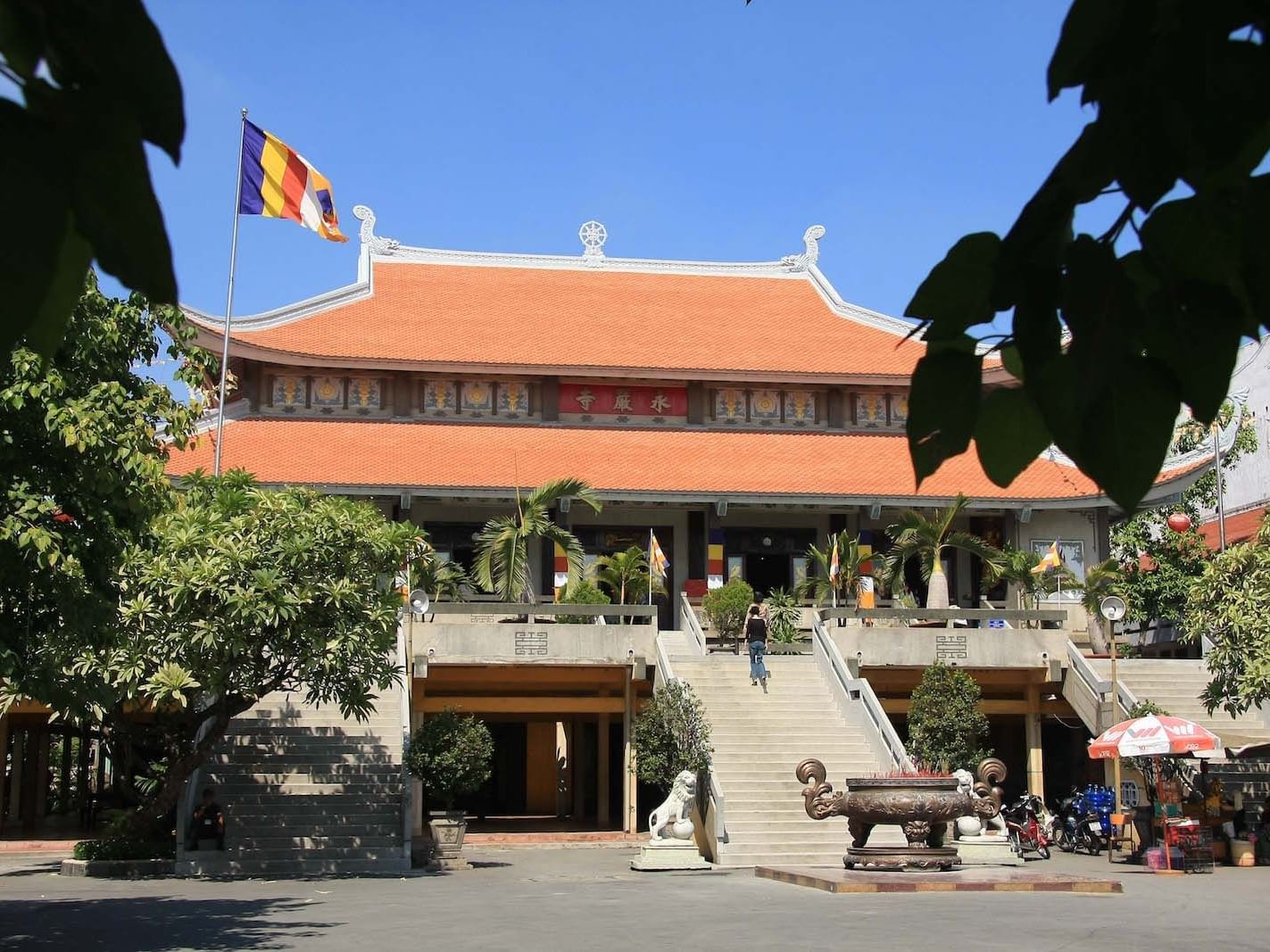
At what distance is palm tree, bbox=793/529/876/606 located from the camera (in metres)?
25.2

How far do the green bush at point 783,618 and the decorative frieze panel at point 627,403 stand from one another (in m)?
5.76

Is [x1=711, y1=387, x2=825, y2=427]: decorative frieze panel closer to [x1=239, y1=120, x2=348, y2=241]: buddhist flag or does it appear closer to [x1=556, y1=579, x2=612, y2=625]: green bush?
[x1=556, y1=579, x2=612, y2=625]: green bush

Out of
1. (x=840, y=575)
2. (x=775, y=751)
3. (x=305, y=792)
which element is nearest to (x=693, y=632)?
(x=775, y=751)

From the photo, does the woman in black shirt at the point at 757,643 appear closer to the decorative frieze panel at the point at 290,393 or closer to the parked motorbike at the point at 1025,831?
the parked motorbike at the point at 1025,831

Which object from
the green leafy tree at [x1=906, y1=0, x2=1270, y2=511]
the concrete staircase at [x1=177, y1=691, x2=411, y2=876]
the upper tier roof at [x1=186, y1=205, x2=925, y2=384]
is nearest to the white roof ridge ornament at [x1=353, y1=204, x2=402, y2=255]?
the upper tier roof at [x1=186, y1=205, x2=925, y2=384]

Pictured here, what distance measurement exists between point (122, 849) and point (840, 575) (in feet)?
41.5

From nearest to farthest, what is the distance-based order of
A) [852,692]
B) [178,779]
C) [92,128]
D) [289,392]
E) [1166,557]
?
[92,128], [178,779], [852,692], [289,392], [1166,557]

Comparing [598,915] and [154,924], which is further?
[598,915]

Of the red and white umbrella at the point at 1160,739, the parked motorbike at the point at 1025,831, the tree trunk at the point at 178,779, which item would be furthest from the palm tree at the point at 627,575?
the red and white umbrella at the point at 1160,739

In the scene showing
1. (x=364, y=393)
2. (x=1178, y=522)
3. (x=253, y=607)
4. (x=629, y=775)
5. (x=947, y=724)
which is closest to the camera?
(x=253, y=607)

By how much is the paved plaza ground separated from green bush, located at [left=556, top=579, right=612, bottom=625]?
6.46 m

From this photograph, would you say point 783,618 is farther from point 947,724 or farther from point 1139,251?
point 1139,251

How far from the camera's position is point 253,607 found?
617 inches

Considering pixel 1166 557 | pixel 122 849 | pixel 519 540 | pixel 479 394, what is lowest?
pixel 122 849
